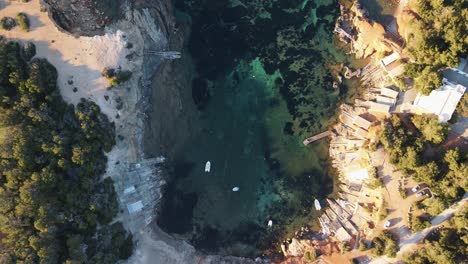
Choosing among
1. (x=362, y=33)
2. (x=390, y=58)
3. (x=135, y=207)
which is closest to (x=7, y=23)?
(x=135, y=207)

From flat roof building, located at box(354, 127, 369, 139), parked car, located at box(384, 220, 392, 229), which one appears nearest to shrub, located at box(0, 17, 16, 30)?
flat roof building, located at box(354, 127, 369, 139)

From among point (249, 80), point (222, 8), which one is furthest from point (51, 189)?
point (222, 8)

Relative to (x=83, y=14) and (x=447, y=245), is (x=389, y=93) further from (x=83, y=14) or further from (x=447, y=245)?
(x=83, y=14)

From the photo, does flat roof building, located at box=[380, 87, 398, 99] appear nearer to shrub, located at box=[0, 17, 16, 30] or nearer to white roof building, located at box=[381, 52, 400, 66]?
white roof building, located at box=[381, 52, 400, 66]

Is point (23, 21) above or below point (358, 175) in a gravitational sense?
above

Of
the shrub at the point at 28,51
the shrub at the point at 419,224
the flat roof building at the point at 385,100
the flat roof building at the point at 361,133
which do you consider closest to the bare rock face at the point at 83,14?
the shrub at the point at 28,51

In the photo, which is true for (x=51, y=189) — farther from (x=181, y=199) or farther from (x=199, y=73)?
(x=199, y=73)
